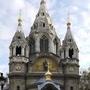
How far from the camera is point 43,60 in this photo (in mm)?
55438

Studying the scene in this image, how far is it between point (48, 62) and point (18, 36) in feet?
16.4

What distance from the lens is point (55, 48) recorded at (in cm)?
5825

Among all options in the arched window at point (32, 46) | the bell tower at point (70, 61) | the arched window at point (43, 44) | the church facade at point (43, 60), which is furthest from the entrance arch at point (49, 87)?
the arched window at point (32, 46)

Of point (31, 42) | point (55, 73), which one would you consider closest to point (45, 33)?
point (31, 42)

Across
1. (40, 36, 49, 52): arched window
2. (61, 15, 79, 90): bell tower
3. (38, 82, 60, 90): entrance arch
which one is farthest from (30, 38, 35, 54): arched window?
(38, 82, 60, 90): entrance arch

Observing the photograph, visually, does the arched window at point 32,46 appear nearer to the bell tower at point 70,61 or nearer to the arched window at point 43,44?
the arched window at point 43,44

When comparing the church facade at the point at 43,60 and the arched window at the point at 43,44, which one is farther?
the arched window at the point at 43,44

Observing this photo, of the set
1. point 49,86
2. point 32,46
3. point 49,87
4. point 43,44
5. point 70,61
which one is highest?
point 43,44

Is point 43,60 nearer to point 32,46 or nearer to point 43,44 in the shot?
point 43,44

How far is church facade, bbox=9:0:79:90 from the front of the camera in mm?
53781

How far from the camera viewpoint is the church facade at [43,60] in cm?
5378

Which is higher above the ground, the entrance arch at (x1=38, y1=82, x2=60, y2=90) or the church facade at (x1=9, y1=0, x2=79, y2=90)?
the church facade at (x1=9, y1=0, x2=79, y2=90)

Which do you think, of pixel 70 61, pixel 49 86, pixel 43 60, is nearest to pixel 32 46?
pixel 43 60

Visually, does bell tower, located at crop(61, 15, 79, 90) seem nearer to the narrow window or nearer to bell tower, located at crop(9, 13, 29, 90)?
the narrow window
